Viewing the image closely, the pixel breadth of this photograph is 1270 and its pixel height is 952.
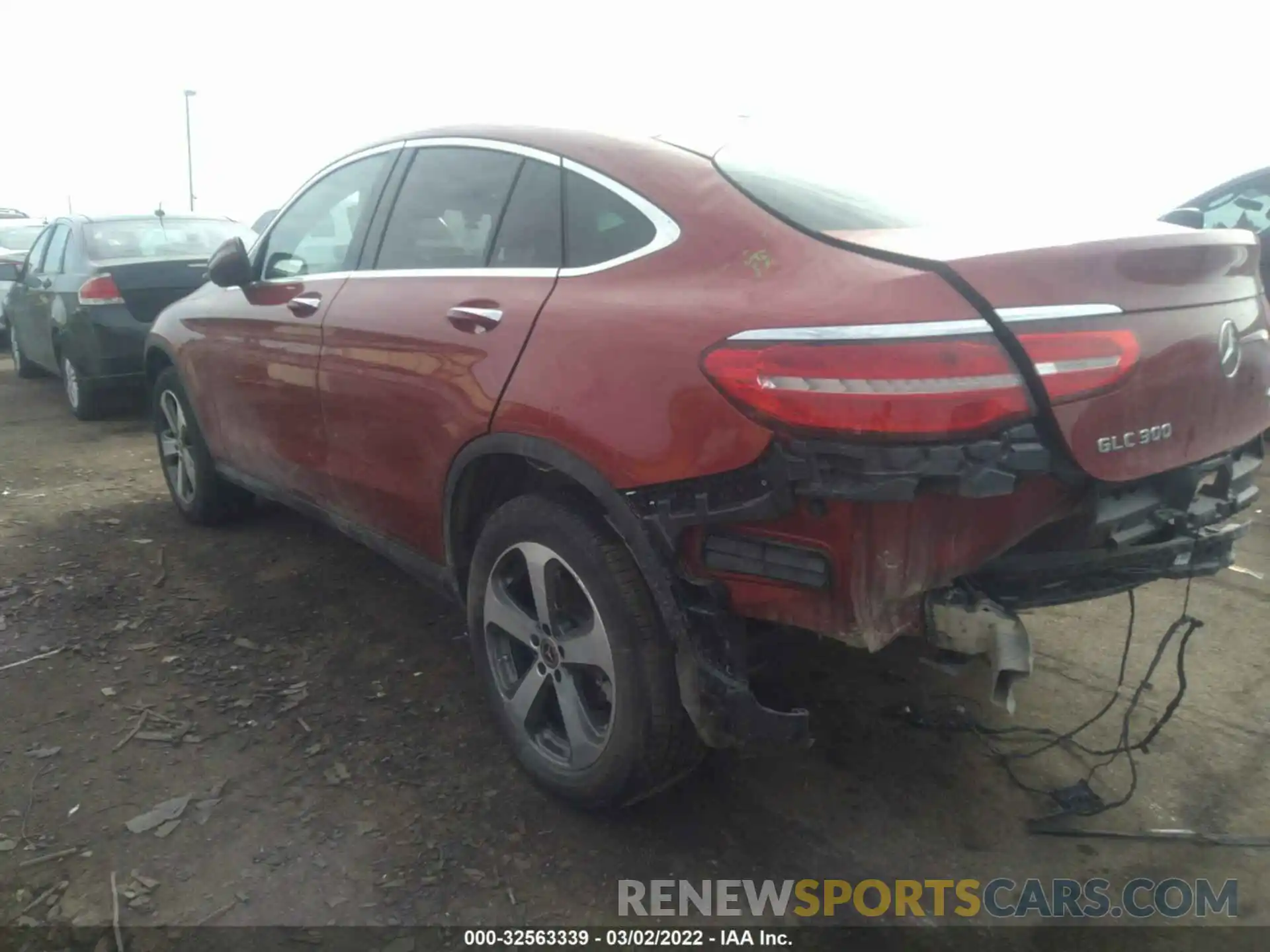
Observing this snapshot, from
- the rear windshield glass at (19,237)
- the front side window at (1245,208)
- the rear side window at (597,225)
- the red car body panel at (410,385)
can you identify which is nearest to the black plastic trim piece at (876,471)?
the rear side window at (597,225)

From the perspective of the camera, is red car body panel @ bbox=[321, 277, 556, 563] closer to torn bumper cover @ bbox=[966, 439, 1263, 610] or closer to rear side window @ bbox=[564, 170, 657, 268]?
rear side window @ bbox=[564, 170, 657, 268]

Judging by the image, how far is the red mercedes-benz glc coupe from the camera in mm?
1840

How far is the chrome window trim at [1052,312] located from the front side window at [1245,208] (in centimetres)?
509

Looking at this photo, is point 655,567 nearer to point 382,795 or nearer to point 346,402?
point 382,795

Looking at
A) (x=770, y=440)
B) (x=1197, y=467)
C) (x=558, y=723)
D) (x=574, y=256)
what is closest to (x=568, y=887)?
(x=558, y=723)

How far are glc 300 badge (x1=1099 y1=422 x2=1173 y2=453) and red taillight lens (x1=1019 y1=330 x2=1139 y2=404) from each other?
112mm

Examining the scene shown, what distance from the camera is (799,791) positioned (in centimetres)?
A: 265

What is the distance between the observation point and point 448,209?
2971mm

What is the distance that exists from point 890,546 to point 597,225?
1117mm

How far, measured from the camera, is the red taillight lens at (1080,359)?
183 centimetres

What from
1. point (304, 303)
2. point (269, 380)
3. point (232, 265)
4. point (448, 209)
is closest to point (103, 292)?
point (232, 265)

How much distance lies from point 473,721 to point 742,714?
121 cm

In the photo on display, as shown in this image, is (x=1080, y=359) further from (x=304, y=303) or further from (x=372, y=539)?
(x=304, y=303)

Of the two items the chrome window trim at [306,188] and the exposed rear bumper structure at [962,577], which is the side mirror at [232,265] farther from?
the exposed rear bumper structure at [962,577]
